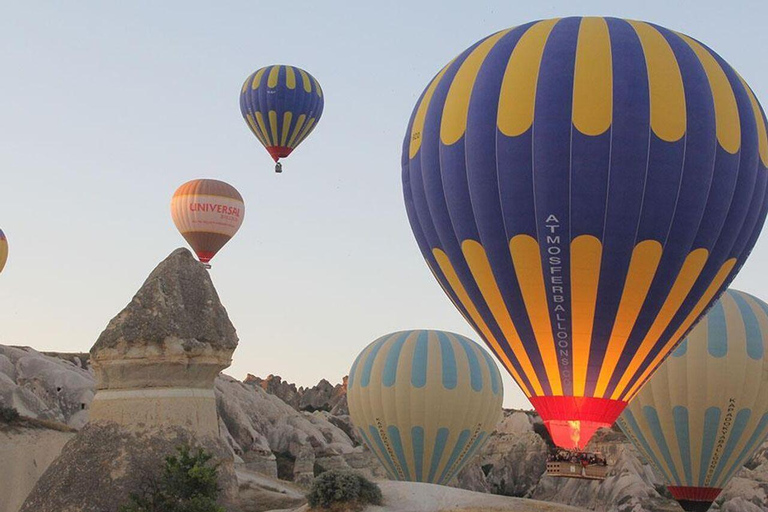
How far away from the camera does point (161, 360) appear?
20203 millimetres

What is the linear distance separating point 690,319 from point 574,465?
14.9ft

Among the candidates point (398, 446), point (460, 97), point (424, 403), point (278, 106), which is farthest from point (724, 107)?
point (278, 106)

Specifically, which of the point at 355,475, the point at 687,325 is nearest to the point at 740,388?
the point at 687,325

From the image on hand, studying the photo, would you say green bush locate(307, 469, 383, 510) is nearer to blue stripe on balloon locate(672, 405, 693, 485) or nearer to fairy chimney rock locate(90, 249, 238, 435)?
fairy chimney rock locate(90, 249, 238, 435)

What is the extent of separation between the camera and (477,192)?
24.2 m

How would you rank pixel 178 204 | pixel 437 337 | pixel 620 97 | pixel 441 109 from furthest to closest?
1. pixel 178 204
2. pixel 437 337
3. pixel 441 109
4. pixel 620 97

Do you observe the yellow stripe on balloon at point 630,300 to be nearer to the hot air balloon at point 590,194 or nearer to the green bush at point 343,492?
the hot air balloon at point 590,194

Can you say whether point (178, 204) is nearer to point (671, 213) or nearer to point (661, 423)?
point (661, 423)

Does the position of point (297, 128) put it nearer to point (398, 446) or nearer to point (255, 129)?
point (255, 129)

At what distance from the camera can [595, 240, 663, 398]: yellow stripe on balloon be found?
78.0ft

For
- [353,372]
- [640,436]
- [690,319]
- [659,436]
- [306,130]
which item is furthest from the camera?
[306,130]

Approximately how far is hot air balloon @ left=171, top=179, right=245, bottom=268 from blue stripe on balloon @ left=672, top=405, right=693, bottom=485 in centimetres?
3003

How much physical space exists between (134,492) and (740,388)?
2262 cm

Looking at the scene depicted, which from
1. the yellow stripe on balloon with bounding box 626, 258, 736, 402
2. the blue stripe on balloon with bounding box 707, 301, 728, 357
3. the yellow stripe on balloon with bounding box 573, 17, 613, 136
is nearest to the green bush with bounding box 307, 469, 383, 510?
the yellow stripe on balloon with bounding box 626, 258, 736, 402
